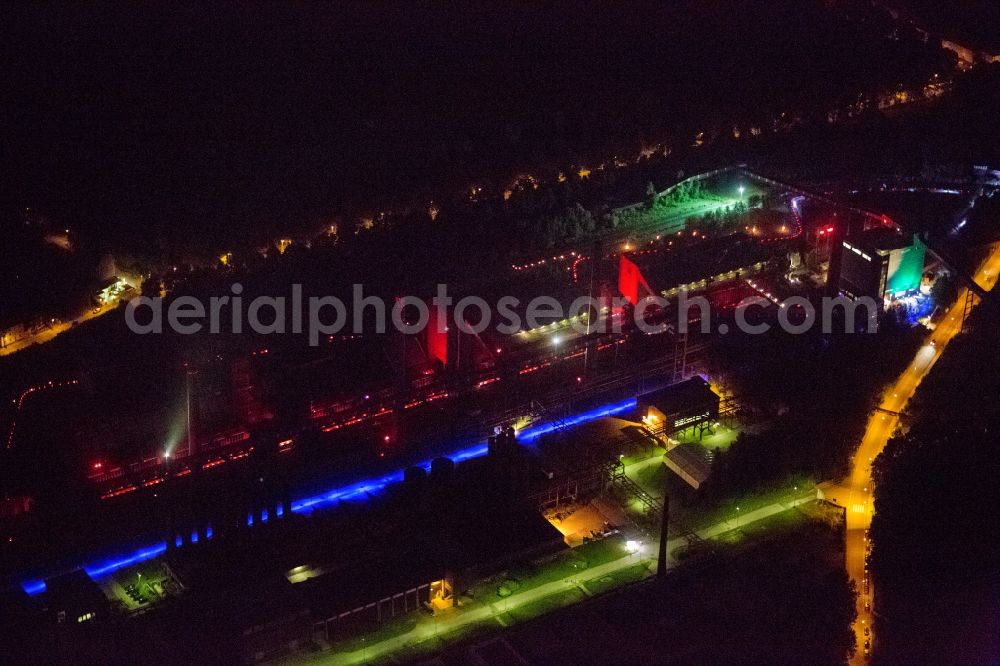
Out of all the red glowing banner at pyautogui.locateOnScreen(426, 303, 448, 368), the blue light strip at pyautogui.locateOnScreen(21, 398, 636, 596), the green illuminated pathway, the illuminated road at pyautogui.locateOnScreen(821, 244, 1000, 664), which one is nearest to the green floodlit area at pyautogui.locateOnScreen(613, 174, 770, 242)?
the illuminated road at pyautogui.locateOnScreen(821, 244, 1000, 664)

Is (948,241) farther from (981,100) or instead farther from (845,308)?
(981,100)

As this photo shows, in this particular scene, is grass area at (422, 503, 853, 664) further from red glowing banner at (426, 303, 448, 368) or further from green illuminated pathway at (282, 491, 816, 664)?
red glowing banner at (426, 303, 448, 368)

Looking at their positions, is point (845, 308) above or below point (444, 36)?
below

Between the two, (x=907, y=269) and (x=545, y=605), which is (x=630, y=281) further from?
(x=545, y=605)

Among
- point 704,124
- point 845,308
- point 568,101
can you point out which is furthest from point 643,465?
point 568,101

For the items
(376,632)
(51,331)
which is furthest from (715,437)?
(51,331)

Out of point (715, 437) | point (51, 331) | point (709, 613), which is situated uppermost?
point (51, 331)
